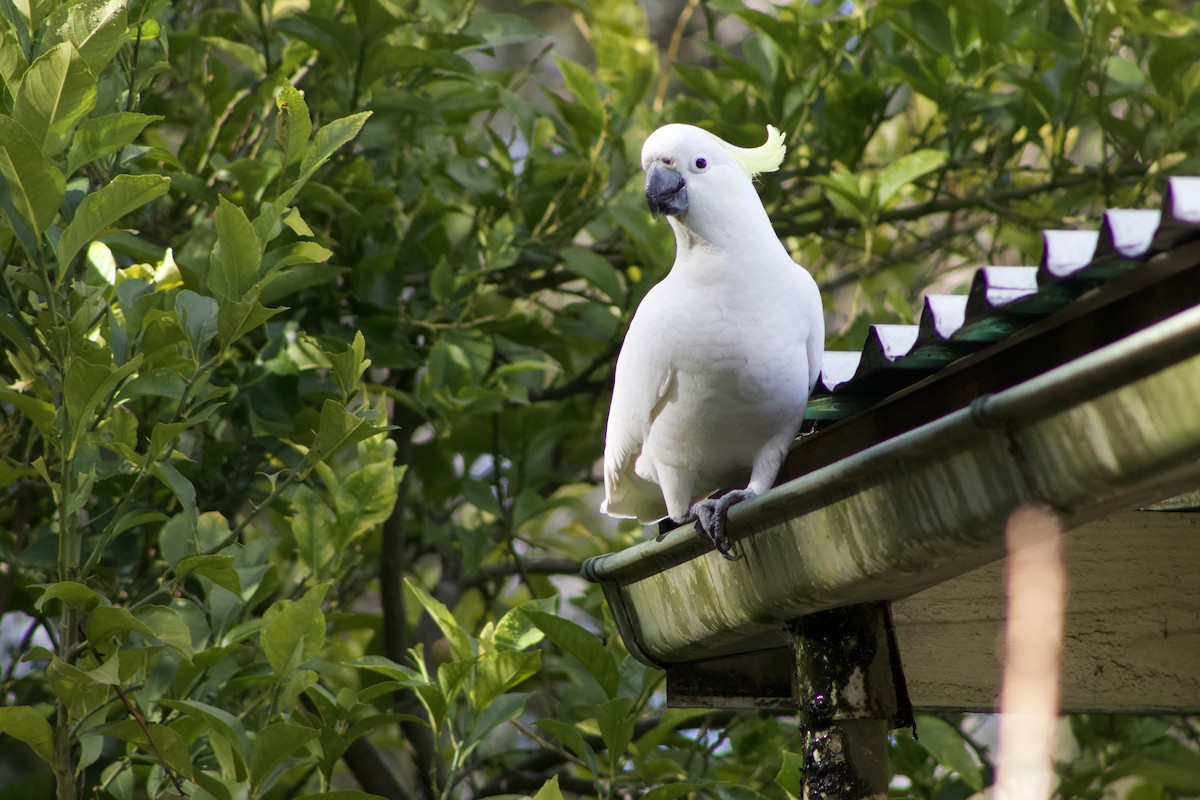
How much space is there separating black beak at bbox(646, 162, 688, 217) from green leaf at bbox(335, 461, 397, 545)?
0.58 metres

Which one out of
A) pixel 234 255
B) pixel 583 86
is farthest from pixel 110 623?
pixel 583 86

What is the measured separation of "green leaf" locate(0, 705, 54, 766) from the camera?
52.1 inches

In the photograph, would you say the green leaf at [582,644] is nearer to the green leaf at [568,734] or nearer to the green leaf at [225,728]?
the green leaf at [568,734]

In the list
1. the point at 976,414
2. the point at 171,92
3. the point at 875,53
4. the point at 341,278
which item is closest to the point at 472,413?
the point at 341,278

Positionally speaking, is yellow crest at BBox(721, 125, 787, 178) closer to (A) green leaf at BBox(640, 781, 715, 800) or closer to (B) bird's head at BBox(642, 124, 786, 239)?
(B) bird's head at BBox(642, 124, 786, 239)

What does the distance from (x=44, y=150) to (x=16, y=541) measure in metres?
0.79

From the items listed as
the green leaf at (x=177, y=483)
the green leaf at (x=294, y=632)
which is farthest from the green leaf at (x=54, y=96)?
the green leaf at (x=294, y=632)

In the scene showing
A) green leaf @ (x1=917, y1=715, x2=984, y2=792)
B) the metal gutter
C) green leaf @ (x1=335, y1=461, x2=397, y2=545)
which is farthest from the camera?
green leaf @ (x1=917, y1=715, x2=984, y2=792)

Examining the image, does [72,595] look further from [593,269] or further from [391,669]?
[593,269]

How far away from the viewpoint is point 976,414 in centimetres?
86

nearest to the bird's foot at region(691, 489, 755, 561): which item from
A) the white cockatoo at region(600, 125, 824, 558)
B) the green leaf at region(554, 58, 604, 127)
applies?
the white cockatoo at region(600, 125, 824, 558)

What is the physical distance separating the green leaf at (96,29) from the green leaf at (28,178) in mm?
130

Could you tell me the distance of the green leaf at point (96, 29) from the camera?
4.50 feet

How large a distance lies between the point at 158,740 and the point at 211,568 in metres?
0.20
